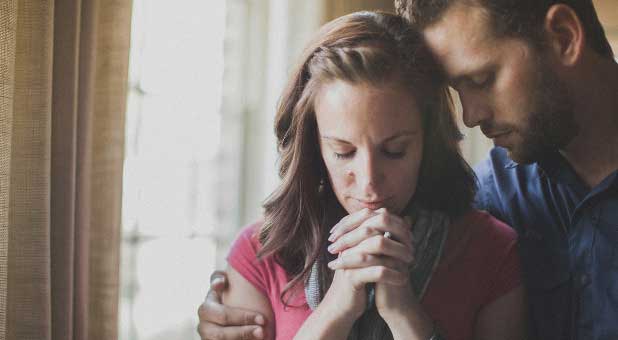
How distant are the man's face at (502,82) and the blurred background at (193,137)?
2.90ft

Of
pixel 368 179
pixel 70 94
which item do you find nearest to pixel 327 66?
pixel 368 179

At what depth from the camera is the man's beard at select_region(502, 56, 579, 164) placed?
50.1 inches

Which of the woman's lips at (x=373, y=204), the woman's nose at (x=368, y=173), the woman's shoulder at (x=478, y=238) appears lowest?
the woman's shoulder at (x=478, y=238)

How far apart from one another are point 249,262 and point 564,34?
88 centimetres

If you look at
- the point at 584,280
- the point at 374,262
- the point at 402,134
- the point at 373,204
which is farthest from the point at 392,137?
the point at 584,280

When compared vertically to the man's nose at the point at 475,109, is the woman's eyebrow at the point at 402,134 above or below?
below

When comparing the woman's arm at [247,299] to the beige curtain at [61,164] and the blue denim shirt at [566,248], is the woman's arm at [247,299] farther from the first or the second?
the blue denim shirt at [566,248]

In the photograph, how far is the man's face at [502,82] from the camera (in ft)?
4.10

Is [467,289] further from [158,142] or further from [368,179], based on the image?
[158,142]

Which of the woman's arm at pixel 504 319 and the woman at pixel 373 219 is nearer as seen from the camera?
the woman at pixel 373 219

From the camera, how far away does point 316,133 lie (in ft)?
4.19

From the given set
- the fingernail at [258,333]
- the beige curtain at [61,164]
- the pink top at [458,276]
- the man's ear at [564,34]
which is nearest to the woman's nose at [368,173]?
the pink top at [458,276]

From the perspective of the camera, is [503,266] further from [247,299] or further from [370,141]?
[247,299]

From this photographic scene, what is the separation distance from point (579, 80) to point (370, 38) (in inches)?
19.9
